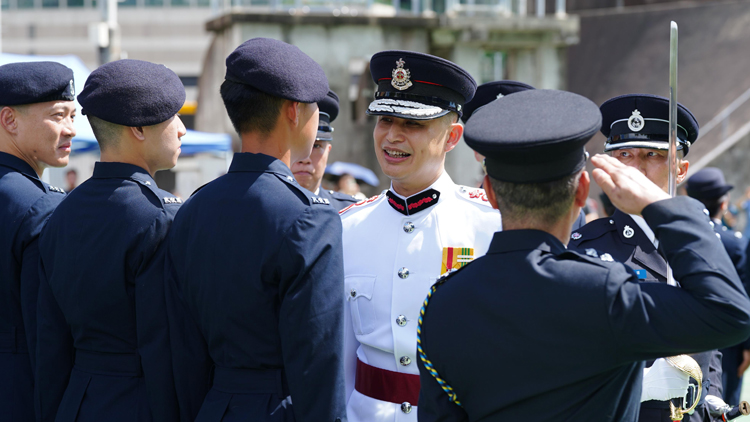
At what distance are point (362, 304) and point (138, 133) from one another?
1.08 m

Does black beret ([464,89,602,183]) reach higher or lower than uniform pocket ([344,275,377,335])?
higher

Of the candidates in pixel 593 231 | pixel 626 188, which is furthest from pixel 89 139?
pixel 626 188

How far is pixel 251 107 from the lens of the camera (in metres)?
2.59

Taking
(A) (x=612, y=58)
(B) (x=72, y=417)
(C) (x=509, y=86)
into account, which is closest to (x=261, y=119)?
(B) (x=72, y=417)

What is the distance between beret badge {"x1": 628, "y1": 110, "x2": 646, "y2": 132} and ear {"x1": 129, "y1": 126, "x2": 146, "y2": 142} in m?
2.04

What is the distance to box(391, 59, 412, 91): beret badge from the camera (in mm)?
3096

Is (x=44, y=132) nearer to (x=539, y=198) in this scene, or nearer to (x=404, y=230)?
(x=404, y=230)

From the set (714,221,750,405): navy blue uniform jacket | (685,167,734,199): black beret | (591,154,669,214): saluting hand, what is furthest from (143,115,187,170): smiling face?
(685,167,734,199): black beret

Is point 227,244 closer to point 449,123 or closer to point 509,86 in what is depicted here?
point 449,123

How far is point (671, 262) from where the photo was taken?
186 cm

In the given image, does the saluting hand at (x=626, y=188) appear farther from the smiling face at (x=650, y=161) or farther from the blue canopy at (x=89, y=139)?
the blue canopy at (x=89, y=139)

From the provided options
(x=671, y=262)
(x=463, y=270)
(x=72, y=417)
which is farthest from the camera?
(x=72, y=417)

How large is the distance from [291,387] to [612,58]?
2342cm

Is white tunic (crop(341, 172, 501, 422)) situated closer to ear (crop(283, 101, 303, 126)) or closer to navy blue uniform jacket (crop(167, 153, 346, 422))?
navy blue uniform jacket (crop(167, 153, 346, 422))
